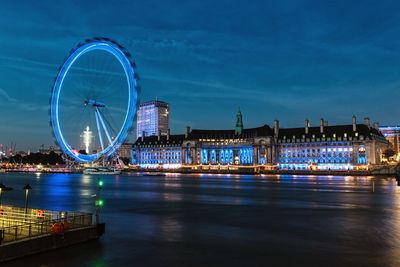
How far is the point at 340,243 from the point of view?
29.7m

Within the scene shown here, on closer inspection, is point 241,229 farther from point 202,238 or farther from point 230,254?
point 230,254

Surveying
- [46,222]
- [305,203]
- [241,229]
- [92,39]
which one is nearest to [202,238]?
[241,229]

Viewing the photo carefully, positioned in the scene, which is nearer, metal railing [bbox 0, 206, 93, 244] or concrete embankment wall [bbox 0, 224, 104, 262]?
concrete embankment wall [bbox 0, 224, 104, 262]

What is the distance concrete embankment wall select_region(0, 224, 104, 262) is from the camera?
80.4ft

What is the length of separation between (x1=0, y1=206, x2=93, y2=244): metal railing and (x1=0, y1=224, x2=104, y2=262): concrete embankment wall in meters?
0.41

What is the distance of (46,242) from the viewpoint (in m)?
26.8

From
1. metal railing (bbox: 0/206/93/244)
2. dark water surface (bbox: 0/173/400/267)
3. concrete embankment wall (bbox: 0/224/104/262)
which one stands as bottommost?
dark water surface (bbox: 0/173/400/267)

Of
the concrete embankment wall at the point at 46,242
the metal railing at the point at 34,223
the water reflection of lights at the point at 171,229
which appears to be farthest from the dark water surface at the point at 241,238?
the metal railing at the point at 34,223

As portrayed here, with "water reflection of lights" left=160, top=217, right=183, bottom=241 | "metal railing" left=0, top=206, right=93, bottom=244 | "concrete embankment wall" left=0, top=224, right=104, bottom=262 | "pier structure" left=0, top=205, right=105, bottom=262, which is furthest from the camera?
"water reflection of lights" left=160, top=217, right=183, bottom=241

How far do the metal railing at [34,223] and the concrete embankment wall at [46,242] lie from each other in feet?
1.34

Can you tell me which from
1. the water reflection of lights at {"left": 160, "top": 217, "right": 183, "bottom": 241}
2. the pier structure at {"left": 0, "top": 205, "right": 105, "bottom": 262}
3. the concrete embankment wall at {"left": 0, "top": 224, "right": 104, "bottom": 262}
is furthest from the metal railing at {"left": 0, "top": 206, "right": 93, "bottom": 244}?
the water reflection of lights at {"left": 160, "top": 217, "right": 183, "bottom": 241}

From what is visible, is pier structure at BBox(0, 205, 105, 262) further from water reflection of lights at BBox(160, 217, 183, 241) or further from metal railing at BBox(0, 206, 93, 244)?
water reflection of lights at BBox(160, 217, 183, 241)

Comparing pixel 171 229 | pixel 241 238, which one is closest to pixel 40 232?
pixel 171 229

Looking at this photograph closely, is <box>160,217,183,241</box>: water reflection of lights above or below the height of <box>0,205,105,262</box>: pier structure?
below
